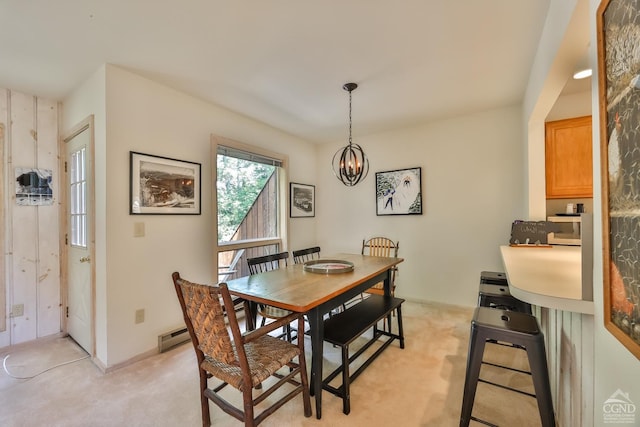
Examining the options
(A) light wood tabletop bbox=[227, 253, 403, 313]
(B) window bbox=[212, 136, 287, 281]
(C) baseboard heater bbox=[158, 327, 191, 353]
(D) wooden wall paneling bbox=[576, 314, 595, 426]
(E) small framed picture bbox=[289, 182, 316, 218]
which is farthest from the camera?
(E) small framed picture bbox=[289, 182, 316, 218]

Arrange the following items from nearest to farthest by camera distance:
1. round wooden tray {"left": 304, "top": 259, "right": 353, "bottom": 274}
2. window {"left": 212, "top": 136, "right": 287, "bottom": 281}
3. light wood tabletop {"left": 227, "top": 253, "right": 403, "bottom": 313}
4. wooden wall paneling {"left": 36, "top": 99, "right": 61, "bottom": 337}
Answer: light wood tabletop {"left": 227, "top": 253, "right": 403, "bottom": 313}
round wooden tray {"left": 304, "top": 259, "right": 353, "bottom": 274}
wooden wall paneling {"left": 36, "top": 99, "right": 61, "bottom": 337}
window {"left": 212, "top": 136, "right": 287, "bottom": 281}

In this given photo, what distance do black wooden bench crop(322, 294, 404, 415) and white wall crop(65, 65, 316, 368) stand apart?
1655 mm

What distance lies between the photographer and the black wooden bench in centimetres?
177

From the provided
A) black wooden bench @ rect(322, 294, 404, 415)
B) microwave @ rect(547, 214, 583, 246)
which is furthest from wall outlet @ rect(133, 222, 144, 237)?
microwave @ rect(547, 214, 583, 246)

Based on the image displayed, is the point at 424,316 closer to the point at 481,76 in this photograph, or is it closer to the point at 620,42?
the point at 481,76

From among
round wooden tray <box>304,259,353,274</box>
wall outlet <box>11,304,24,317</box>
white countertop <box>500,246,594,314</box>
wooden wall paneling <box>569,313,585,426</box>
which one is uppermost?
white countertop <box>500,246,594,314</box>

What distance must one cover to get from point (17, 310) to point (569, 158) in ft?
18.3

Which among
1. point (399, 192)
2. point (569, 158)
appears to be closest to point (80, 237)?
point (399, 192)

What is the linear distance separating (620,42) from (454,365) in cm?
234

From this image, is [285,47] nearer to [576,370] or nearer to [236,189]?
[236,189]

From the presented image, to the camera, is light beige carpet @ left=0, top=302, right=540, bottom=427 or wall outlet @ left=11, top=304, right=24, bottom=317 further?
wall outlet @ left=11, top=304, right=24, bottom=317

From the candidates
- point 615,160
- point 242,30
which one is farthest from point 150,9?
point 615,160

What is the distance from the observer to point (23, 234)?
269 cm

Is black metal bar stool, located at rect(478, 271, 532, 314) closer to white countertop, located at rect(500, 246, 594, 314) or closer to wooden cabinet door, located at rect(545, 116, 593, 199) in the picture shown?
white countertop, located at rect(500, 246, 594, 314)
